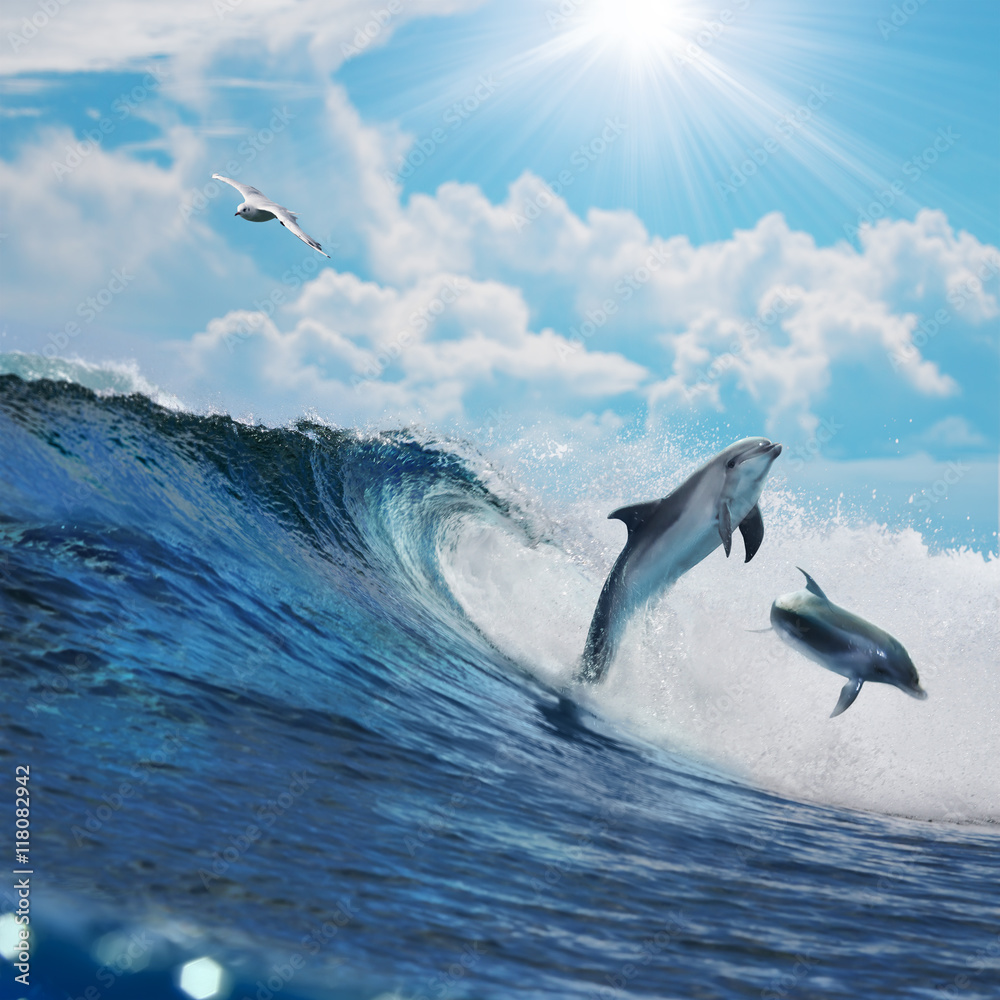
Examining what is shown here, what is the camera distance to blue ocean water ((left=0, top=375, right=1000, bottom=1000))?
3.42m

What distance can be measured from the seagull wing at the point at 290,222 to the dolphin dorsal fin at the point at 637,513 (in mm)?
3912

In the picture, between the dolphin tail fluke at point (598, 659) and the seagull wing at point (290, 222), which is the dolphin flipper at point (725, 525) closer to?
the dolphin tail fluke at point (598, 659)

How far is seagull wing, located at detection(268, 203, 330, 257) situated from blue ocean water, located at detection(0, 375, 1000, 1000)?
3.12 meters

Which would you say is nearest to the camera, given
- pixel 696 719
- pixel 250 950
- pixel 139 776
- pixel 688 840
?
pixel 250 950

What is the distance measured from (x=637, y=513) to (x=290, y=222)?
5.24 metres

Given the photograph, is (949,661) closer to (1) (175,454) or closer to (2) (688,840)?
(2) (688,840)

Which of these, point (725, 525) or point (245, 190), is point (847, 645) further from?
point (245, 190)

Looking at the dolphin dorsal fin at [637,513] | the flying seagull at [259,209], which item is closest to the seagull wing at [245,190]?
the flying seagull at [259,209]

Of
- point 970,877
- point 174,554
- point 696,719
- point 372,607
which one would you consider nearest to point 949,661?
point 696,719

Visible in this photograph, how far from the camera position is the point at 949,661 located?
11.0 metres

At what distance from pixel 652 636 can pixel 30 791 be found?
6.49m

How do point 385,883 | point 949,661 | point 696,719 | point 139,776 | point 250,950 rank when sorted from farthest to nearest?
point 949,661 → point 696,719 → point 139,776 → point 385,883 → point 250,950

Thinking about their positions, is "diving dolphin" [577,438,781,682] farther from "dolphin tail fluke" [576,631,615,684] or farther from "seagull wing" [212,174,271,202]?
"seagull wing" [212,174,271,202]

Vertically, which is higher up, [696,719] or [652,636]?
[652,636]
